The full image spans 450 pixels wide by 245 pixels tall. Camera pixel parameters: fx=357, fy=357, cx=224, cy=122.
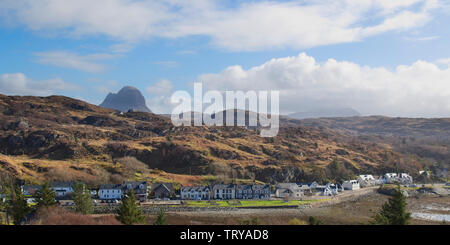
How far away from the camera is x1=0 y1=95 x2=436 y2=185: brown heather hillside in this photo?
87.6m

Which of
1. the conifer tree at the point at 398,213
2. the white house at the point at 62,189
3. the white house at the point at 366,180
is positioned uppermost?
the conifer tree at the point at 398,213

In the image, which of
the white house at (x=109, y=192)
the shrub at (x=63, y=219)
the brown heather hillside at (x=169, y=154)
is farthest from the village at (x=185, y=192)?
the shrub at (x=63, y=219)

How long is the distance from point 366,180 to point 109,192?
217 ft

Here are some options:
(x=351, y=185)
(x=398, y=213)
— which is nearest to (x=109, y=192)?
(x=398, y=213)

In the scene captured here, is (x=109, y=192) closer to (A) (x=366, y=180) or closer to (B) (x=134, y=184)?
(B) (x=134, y=184)

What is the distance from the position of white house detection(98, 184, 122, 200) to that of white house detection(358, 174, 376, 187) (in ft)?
198

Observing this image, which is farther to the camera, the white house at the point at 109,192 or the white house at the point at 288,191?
the white house at the point at 288,191

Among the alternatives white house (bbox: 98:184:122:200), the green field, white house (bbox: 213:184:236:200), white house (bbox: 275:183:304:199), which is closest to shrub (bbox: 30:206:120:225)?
the green field

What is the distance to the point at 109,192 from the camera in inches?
2648

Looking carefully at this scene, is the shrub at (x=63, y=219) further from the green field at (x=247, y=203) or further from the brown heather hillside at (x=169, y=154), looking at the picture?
the brown heather hillside at (x=169, y=154)

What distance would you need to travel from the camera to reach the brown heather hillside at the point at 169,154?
8762 centimetres

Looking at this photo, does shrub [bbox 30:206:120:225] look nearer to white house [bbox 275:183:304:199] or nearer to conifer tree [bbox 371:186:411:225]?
conifer tree [bbox 371:186:411:225]

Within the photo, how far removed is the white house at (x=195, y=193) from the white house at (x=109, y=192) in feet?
38.8
